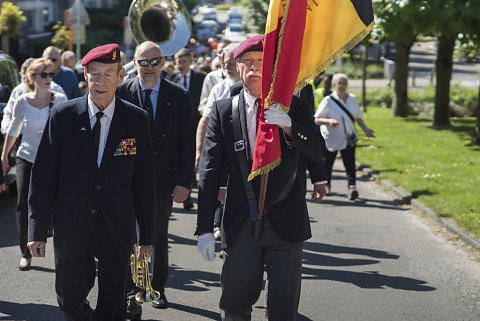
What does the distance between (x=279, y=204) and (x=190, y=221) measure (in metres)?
5.71

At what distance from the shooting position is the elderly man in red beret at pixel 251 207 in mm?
4688

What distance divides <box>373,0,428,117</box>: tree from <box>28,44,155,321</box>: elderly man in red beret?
11271mm

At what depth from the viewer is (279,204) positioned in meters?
4.74

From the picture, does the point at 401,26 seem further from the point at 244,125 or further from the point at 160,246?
the point at 244,125

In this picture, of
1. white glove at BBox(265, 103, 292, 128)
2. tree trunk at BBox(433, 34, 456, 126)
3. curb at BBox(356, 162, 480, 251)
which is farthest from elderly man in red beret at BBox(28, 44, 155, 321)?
tree trunk at BBox(433, 34, 456, 126)

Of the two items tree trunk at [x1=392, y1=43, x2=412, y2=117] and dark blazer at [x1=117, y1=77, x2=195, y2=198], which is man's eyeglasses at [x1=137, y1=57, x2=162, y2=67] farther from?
tree trunk at [x1=392, y1=43, x2=412, y2=117]

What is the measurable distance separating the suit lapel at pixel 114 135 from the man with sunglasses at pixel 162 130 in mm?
1479

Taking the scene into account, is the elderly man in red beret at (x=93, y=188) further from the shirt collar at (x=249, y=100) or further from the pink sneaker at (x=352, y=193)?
the pink sneaker at (x=352, y=193)

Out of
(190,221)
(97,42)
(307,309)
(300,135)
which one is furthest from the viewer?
(97,42)

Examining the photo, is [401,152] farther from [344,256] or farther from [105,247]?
[105,247]

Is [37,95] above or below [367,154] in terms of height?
above

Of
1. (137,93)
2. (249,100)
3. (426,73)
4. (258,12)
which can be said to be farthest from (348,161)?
(426,73)

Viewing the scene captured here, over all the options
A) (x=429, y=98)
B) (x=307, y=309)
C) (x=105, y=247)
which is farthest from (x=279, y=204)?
(x=429, y=98)

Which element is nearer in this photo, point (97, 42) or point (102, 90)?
point (102, 90)
